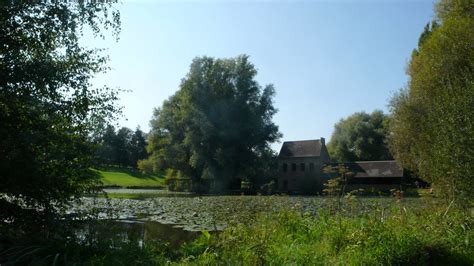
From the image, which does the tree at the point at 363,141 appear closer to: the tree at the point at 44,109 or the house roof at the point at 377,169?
the house roof at the point at 377,169

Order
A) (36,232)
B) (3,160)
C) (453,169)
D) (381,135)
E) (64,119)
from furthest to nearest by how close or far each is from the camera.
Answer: (381,135), (453,169), (64,119), (36,232), (3,160)

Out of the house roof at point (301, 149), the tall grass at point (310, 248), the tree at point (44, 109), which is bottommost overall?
the tall grass at point (310, 248)

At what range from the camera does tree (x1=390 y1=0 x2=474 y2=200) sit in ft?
34.6

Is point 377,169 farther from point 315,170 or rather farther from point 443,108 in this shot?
point 443,108

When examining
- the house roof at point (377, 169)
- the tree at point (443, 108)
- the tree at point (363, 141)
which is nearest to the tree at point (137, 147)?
the tree at point (363, 141)

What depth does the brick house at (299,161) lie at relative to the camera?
5969 cm

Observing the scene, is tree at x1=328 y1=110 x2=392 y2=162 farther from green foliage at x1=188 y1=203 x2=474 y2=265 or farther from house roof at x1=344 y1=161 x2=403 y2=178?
green foliage at x1=188 y1=203 x2=474 y2=265

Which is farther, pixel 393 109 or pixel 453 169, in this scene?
pixel 393 109

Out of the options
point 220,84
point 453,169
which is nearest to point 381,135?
point 220,84

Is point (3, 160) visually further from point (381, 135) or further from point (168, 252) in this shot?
point (381, 135)

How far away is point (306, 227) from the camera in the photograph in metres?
9.59

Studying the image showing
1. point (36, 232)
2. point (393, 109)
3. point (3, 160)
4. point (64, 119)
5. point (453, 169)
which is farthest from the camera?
point (393, 109)

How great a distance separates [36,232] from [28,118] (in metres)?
2.16

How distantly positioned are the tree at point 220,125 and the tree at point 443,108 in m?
19.7
